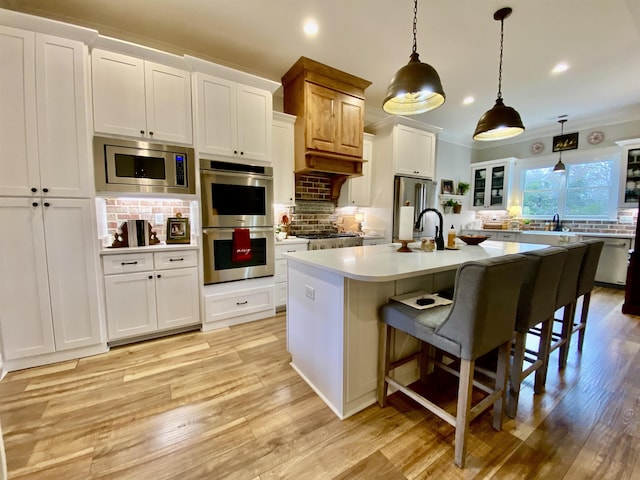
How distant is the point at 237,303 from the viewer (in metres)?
2.93

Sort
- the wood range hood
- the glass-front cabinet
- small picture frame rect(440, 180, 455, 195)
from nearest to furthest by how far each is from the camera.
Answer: the wood range hood < the glass-front cabinet < small picture frame rect(440, 180, 455, 195)

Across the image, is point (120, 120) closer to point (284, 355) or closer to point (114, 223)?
point (114, 223)

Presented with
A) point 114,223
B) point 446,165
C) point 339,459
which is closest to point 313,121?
point 114,223

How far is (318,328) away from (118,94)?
8.59 ft

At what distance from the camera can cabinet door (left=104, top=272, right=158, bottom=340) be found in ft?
7.72

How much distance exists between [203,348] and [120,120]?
217cm

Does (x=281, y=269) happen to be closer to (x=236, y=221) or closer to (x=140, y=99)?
(x=236, y=221)

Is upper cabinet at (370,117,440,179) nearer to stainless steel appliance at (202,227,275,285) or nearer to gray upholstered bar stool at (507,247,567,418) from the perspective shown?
stainless steel appliance at (202,227,275,285)

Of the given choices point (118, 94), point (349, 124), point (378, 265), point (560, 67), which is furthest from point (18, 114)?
point (560, 67)

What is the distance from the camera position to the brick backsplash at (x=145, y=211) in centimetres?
263

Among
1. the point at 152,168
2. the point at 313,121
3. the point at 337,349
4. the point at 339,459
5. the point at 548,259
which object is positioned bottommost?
the point at 339,459

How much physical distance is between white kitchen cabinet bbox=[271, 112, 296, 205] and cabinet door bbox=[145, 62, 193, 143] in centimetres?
102

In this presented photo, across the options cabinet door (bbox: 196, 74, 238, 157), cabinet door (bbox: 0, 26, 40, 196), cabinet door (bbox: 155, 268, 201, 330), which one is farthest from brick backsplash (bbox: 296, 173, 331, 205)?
cabinet door (bbox: 0, 26, 40, 196)

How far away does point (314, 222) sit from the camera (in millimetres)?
4129
